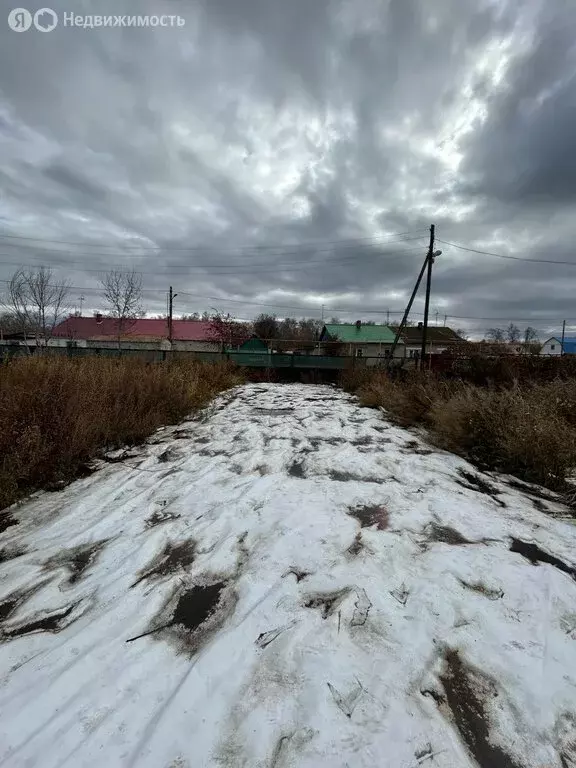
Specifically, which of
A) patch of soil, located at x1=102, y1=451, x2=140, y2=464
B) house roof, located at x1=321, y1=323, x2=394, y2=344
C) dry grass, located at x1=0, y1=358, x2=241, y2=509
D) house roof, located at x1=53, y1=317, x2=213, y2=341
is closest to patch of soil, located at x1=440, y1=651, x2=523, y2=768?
dry grass, located at x1=0, y1=358, x2=241, y2=509

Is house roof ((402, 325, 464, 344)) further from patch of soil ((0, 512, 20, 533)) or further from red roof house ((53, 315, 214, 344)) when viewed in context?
patch of soil ((0, 512, 20, 533))

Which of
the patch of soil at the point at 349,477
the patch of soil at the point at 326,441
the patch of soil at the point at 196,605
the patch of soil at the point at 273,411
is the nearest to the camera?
the patch of soil at the point at 196,605

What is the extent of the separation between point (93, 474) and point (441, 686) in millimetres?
4100

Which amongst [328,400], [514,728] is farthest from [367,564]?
[328,400]

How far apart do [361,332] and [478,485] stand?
43337 millimetres

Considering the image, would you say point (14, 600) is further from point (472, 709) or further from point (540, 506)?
point (540, 506)

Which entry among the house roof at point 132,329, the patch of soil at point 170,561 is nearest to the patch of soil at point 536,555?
the patch of soil at point 170,561

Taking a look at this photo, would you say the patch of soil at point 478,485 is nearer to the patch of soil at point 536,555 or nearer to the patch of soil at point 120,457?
the patch of soil at point 536,555

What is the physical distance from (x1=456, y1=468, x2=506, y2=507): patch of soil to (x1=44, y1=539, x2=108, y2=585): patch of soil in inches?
144

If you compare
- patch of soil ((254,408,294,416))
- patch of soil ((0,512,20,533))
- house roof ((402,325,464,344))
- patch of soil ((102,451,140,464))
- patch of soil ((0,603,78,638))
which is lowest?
patch of soil ((0,512,20,533))

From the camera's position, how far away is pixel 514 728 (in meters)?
1.42

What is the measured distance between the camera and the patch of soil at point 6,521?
308cm

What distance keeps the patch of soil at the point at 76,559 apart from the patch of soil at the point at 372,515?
207 cm

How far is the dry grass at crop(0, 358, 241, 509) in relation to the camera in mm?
3795
